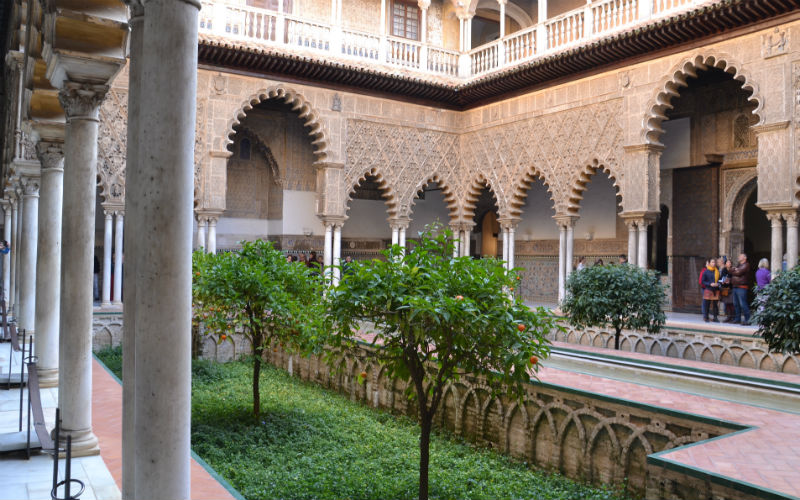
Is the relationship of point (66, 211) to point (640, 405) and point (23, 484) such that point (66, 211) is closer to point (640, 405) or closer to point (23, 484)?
point (23, 484)

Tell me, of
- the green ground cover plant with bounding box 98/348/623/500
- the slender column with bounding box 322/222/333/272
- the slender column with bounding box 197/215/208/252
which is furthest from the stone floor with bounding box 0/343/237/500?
the slender column with bounding box 322/222/333/272

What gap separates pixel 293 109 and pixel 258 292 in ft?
30.3

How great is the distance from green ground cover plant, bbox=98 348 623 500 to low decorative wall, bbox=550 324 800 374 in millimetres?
5026

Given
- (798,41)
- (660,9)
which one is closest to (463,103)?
(660,9)

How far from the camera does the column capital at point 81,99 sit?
444 centimetres

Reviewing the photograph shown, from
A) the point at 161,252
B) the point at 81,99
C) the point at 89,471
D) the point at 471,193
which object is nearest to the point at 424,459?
the point at 89,471

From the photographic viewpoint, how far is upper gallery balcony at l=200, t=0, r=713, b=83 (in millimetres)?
13844

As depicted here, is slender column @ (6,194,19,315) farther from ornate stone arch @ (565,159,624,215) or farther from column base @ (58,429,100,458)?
ornate stone arch @ (565,159,624,215)

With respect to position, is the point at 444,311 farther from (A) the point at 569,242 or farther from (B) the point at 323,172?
(B) the point at 323,172

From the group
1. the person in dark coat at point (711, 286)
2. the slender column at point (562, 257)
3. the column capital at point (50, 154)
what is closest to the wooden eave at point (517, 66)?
the slender column at point (562, 257)

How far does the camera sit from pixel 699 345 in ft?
33.6

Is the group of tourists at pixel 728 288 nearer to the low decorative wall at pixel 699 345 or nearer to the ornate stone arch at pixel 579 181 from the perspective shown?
the low decorative wall at pixel 699 345

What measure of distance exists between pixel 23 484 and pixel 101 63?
9.38 feet

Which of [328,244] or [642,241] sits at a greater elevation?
[642,241]
